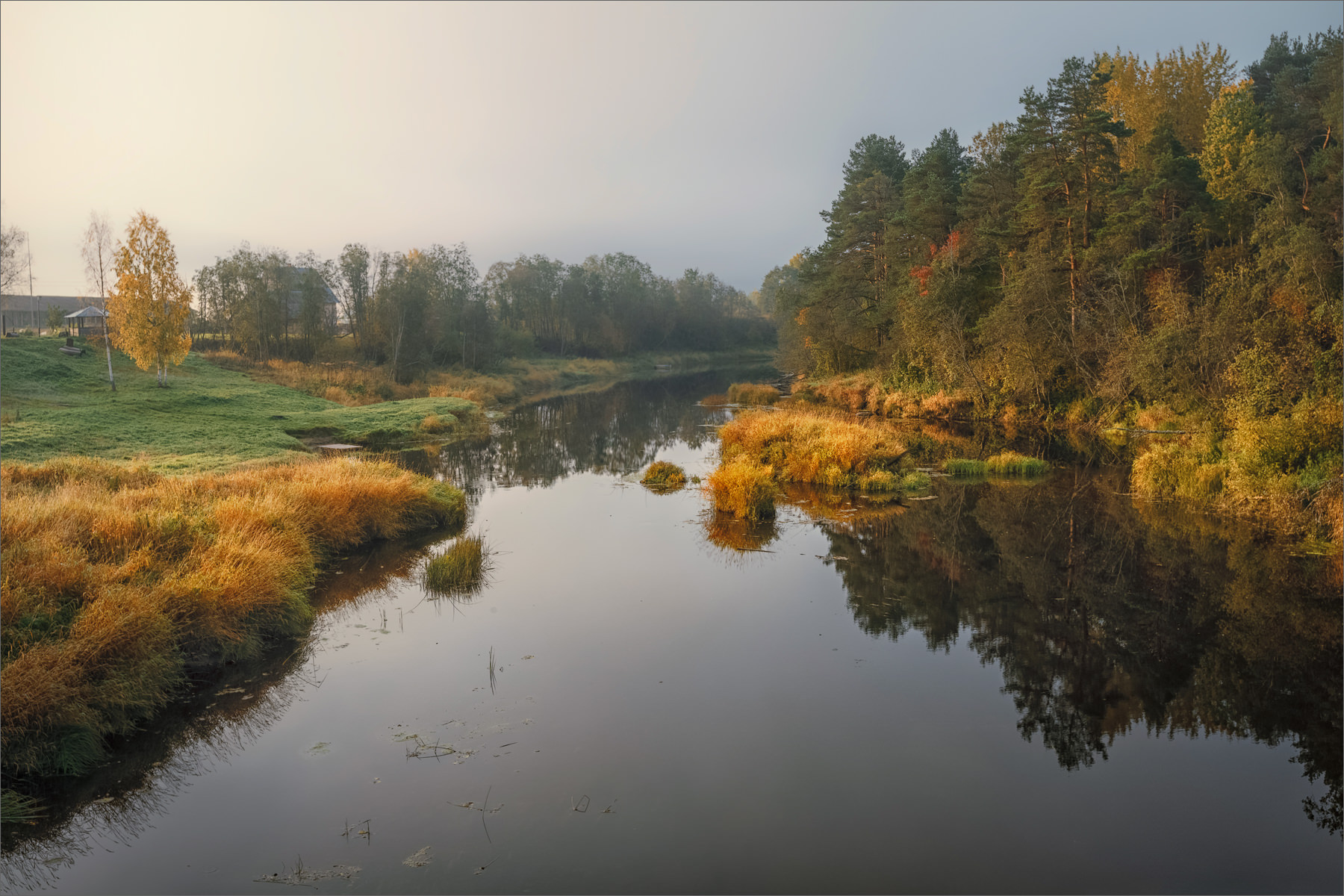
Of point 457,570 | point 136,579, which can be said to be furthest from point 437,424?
point 136,579

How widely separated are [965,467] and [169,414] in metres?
29.6

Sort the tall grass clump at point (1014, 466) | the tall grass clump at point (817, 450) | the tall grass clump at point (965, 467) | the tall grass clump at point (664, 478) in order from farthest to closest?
the tall grass clump at point (1014, 466) → the tall grass clump at point (965, 467) → the tall grass clump at point (664, 478) → the tall grass clump at point (817, 450)

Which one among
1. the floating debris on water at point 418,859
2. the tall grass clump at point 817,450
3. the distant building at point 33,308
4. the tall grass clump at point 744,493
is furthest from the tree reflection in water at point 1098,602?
the distant building at point 33,308

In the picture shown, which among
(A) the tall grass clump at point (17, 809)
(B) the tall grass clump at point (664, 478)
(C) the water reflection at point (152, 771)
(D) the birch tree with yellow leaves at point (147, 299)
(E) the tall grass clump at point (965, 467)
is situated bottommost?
(C) the water reflection at point (152, 771)

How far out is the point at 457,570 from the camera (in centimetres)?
1284

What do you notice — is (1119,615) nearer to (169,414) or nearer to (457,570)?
(457,570)

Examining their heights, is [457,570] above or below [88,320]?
below

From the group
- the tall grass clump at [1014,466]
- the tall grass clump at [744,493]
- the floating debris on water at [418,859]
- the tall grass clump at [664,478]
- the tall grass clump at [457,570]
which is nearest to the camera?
the floating debris on water at [418,859]

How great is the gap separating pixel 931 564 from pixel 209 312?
58.0 meters

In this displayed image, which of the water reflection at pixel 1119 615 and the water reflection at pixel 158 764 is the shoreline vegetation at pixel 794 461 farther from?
the water reflection at pixel 158 764

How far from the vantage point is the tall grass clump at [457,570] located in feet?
41.1

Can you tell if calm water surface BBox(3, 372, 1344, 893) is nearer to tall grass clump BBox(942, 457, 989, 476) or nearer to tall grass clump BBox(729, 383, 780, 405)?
tall grass clump BBox(942, 457, 989, 476)

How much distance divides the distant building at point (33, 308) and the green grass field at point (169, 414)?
46.6 metres

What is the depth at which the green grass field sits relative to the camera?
20719mm
